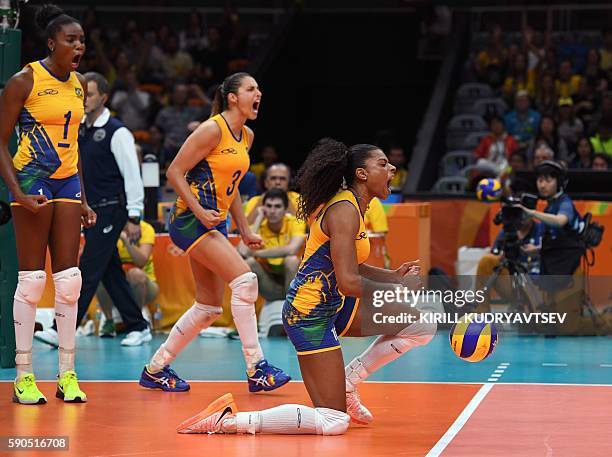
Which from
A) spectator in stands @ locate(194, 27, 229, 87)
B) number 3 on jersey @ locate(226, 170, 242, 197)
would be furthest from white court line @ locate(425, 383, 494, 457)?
spectator in stands @ locate(194, 27, 229, 87)

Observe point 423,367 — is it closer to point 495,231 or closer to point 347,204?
point 347,204

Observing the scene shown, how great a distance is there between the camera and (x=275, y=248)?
37.1 feet

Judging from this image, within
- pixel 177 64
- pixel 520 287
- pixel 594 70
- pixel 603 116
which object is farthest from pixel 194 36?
pixel 520 287

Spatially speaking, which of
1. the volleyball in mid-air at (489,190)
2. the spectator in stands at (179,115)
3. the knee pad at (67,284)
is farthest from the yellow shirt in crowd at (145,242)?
the spectator in stands at (179,115)

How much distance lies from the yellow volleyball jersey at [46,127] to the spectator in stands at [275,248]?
4169 millimetres

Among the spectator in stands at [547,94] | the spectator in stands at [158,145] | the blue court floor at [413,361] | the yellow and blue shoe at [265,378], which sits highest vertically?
the spectator in stands at [547,94]

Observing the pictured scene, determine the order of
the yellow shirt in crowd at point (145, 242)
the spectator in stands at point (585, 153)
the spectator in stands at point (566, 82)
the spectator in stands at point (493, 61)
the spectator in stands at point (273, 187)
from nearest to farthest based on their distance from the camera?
the yellow shirt in crowd at point (145, 242), the spectator in stands at point (273, 187), the spectator in stands at point (585, 153), the spectator in stands at point (566, 82), the spectator in stands at point (493, 61)

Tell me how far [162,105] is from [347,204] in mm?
13475

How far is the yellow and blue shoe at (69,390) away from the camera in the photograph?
727 cm

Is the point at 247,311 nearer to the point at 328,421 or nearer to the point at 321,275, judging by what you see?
the point at 321,275

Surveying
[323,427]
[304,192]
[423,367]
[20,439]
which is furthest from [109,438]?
[423,367]

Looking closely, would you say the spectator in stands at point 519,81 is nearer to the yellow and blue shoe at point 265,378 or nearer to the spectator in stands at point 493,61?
the spectator in stands at point 493,61

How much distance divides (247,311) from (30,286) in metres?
1.36

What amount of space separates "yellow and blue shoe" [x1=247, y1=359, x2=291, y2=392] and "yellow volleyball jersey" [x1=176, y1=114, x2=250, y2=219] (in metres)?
1.00
